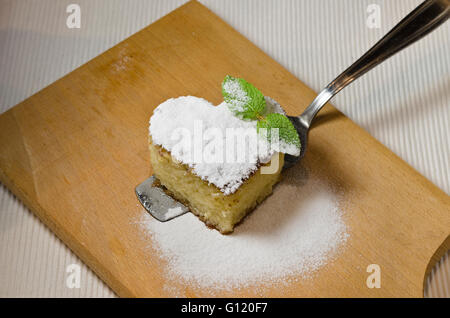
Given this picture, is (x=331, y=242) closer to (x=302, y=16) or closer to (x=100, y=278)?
(x=100, y=278)

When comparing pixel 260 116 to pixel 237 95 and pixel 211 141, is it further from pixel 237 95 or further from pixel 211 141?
pixel 211 141

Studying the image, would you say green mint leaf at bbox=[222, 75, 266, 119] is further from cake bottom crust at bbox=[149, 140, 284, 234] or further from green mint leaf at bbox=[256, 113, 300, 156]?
cake bottom crust at bbox=[149, 140, 284, 234]

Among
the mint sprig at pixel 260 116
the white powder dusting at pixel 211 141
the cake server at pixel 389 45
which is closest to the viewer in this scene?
the white powder dusting at pixel 211 141

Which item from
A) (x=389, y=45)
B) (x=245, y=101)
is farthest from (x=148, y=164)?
(x=389, y=45)

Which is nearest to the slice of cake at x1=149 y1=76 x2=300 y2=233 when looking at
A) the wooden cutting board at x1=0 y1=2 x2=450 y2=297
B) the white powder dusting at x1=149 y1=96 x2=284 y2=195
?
the white powder dusting at x1=149 y1=96 x2=284 y2=195

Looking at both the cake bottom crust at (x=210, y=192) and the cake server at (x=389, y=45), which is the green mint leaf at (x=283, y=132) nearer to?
the cake bottom crust at (x=210, y=192)

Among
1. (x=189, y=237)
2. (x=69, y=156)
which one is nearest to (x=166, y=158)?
(x=189, y=237)

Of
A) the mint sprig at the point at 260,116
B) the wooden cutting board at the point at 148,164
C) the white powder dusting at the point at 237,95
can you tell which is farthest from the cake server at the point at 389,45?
the white powder dusting at the point at 237,95
